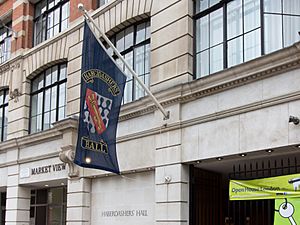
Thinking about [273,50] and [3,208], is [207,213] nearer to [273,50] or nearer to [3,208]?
[273,50]

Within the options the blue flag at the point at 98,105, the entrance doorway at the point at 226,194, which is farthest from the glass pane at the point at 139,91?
the entrance doorway at the point at 226,194

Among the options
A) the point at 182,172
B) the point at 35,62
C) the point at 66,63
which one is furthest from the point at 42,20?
the point at 182,172

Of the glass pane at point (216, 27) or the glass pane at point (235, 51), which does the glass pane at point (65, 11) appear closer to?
the glass pane at point (216, 27)

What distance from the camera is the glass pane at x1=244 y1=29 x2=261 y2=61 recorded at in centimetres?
1304

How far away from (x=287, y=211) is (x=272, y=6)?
5.17 m

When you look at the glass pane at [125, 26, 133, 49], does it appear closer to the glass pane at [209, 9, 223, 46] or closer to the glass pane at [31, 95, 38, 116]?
the glass pane at [209, 9, 223, 46]

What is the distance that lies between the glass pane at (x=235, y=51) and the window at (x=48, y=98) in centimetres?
874

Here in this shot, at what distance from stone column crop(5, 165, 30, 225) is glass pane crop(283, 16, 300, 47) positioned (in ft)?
45.0

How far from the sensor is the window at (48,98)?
20750mm

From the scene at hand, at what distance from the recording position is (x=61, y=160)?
18.5 m

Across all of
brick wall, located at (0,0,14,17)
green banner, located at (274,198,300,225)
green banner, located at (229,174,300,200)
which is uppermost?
brick wall, located at (0,0,14,17)

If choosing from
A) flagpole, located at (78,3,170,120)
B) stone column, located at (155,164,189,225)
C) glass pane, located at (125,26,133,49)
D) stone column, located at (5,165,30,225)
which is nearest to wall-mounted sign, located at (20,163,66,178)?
stone column, located at (5,165,30,225)

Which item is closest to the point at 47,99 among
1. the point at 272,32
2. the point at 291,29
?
the point at 272,32

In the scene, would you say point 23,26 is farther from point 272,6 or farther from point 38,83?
point 272,6
